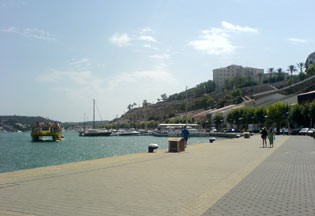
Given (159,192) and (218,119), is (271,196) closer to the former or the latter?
(159,192)

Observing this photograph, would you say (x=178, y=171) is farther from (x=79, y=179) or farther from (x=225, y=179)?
(x=79, y=179)

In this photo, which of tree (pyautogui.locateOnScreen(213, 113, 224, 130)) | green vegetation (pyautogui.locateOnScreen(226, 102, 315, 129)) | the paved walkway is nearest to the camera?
the paved walkway

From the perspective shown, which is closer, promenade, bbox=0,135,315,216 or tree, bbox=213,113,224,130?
promenade, bbox=0,135,315,216

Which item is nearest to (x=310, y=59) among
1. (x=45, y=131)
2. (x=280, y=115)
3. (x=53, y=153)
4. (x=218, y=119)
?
(x=218, y=119)

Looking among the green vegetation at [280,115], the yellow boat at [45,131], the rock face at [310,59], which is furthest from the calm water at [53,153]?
the rock face at [310,59]

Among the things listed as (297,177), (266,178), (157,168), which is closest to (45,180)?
(157,168)

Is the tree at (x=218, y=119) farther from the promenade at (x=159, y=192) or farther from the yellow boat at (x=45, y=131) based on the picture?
the promenade at (x=159, y=192)

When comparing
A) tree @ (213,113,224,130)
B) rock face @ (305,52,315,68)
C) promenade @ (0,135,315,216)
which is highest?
rock face @ (305,52,315,68)

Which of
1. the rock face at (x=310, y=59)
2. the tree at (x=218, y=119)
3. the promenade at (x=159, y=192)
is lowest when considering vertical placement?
the promenade at (x=159, y=192)

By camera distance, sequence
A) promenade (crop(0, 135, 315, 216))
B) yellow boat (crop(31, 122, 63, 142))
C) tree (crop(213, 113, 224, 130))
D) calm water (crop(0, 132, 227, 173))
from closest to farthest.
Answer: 1. promenade (crop(0, 135, 315, 216))
2. calm water (crop(0, 132, 227, 173))
3. yellow boat (crop(31, 122, 63, 142))
4. tree (crop(213, 113, 224, 130))

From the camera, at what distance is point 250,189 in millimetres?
9188

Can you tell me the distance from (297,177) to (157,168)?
5.29m

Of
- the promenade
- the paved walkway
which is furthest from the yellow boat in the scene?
the paved walkway

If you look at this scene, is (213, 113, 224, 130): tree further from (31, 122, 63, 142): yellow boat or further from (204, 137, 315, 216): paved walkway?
(204, 137, 315, 216): paved walkway
